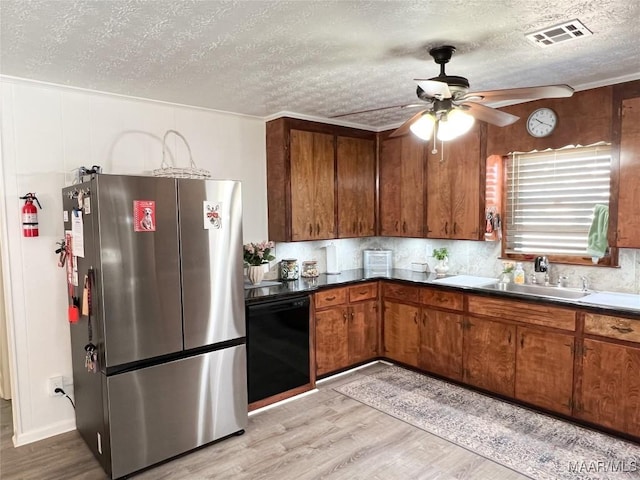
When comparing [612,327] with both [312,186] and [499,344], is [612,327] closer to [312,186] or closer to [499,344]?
[499,344]

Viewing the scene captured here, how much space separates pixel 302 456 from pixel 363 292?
1.77 metres

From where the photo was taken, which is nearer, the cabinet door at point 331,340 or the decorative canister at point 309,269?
the cabinet door at point 331,340

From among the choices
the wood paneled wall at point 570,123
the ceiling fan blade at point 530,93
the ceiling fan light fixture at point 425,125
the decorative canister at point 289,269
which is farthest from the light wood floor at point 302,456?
the wood paneled wall at point 570,123

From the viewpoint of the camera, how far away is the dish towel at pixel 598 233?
3.14 meters

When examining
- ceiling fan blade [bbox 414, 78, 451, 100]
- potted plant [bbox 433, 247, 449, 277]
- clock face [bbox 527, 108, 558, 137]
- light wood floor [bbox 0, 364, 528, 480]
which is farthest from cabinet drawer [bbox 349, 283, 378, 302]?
ceiling fan blade [bbox 414, 78, 451, 100]

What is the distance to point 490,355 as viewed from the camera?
3.44m

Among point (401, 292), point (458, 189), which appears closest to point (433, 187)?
point (458, 189)

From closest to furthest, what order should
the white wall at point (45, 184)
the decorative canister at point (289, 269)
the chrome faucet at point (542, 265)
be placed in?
the white wall at point (45, 184) → the chrome faucet at point (542, 265) → the decorative canister at point (289, 269)

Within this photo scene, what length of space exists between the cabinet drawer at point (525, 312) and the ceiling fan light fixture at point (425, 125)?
1580 millimetres

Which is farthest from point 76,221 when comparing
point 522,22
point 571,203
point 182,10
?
point 571,203

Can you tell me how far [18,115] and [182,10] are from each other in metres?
1.69

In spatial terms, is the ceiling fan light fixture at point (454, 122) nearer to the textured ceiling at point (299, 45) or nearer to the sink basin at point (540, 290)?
the textured ceiling at point (299, 45)

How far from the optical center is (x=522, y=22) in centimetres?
205

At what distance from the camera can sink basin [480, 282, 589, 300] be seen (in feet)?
10.7
